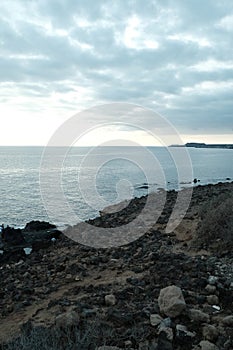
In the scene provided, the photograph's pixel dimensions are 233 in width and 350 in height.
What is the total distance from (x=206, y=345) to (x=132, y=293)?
2.24 m

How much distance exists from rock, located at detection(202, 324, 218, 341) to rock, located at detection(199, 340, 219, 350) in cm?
19

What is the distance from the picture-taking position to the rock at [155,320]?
5.20 metres

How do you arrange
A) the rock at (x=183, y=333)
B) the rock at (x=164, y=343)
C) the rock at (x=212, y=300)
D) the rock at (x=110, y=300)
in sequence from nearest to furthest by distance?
the rock at (x=164, y=343), the rock at (x=183, y=333), the rock at (x=212, y=300), the rock at (x=110, y=300)

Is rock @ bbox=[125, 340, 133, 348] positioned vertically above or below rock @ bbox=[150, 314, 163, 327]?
below

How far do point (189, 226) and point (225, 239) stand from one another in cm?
338

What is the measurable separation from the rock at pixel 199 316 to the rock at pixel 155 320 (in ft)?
1.52

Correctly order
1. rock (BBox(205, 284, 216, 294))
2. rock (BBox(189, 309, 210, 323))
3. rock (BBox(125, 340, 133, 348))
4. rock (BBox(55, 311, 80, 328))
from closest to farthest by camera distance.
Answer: rock (BBox(125, 340, 133, 348)) < rock (BBox(55, 311, 80, 328)) < rock (BBox(189, 309, 210, 323)) < rock (BBox(205, 284, 216, 294))

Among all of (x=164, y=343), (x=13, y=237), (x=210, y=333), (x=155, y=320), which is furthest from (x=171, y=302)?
(x=13, y=237)

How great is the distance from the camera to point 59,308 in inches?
259

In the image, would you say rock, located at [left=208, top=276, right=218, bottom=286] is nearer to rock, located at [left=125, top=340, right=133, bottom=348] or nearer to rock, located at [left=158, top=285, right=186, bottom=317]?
rock, located at [left=158, top=285, right=186, bottom=317]

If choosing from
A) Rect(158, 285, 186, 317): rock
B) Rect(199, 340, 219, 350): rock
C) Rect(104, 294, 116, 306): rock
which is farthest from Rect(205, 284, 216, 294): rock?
Rect(199, 340, 219, 350): rock

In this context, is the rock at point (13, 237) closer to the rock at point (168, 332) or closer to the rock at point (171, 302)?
the rock at point (171, 302)

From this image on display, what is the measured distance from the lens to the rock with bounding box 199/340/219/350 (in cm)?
452

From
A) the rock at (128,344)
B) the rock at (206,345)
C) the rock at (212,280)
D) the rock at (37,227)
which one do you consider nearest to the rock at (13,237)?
the rock at (37,227)
